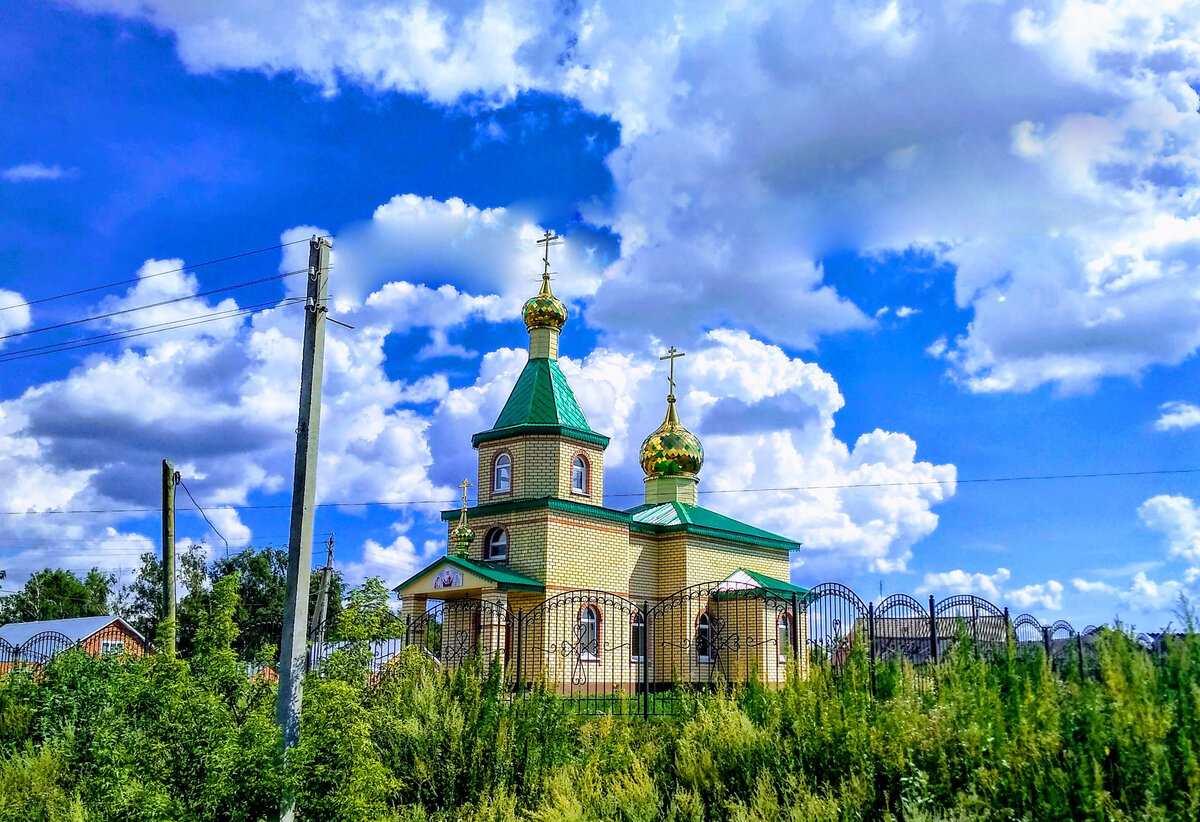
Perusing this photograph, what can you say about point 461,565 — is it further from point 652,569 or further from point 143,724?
point 143,724

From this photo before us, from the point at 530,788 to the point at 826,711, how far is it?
330 cm

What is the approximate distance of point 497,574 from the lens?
20.6 m

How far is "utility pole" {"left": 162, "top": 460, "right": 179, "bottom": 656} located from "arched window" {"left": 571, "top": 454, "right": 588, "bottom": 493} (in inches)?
347

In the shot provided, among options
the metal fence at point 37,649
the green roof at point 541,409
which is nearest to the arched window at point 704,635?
the green roof at point 541,409

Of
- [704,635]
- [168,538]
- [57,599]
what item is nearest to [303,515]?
[168,538]

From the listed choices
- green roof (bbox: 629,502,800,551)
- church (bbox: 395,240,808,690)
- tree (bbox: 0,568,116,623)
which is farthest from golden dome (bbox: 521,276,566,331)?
tree (bbox: 0,568,116,623)

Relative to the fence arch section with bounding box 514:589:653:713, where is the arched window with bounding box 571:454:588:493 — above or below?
above

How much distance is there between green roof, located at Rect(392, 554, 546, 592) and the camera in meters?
20.4

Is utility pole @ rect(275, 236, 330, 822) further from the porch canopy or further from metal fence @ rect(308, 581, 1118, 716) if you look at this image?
the porch canopy

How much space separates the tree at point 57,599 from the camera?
165 feet

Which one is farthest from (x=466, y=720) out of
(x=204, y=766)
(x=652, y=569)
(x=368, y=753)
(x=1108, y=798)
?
(x=652, y=569)

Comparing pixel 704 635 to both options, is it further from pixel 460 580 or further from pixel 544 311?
pixel 544 311

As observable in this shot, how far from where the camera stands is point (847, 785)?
7.98m

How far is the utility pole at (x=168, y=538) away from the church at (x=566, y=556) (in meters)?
4.86
